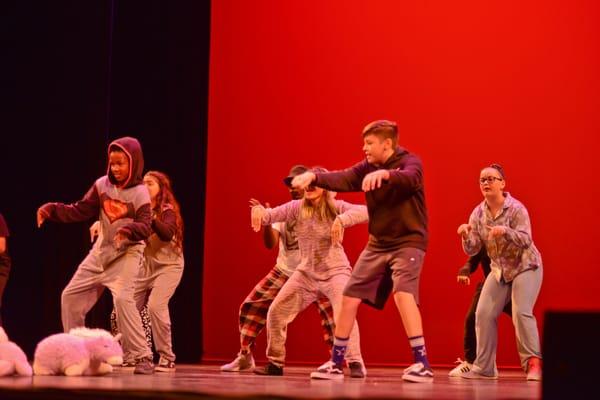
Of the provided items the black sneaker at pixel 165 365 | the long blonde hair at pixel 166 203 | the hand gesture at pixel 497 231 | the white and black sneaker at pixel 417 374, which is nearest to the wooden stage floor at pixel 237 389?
the white and black sneaker at pixel 417 374

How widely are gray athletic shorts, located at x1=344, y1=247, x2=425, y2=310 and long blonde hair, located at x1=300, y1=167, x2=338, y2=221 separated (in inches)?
36.8

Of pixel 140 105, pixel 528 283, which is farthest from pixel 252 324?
pixel 140 105

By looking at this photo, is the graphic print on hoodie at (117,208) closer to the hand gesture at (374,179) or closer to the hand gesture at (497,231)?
the hand gesture at (374,179)

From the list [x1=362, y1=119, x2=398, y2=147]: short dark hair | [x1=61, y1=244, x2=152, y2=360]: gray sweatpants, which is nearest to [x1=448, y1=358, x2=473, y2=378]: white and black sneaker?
[x1=362, y1=119, x2=398, y2=147]: short dark hair

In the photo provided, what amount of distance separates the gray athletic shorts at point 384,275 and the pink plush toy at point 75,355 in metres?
1.44

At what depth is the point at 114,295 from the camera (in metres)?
6.04

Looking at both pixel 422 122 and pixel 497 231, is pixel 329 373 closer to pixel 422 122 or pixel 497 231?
pixel 497 231

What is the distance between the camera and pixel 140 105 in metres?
8.86

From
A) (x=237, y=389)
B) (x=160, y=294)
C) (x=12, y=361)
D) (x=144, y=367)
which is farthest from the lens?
(x=160, y=294)

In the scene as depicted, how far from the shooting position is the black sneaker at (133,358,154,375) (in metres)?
5.91

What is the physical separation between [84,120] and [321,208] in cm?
292

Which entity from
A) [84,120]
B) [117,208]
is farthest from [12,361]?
[84,120]

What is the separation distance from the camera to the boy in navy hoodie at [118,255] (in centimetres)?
604

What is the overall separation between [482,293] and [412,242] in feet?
4.25
